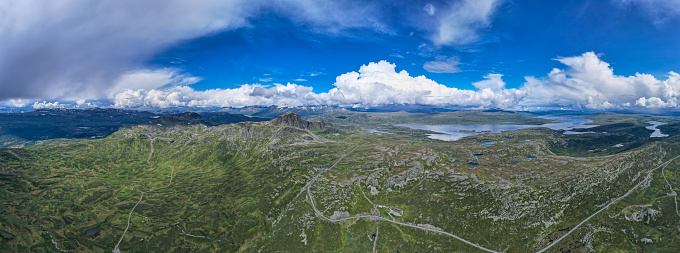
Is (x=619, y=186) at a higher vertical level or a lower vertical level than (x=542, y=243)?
higher

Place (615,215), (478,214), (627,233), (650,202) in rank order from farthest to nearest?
(478,214)
(650,202)
(615,215)
(627,233)

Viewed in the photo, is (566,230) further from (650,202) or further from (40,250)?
(40,250)

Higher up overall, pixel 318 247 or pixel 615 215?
pixel 615 215

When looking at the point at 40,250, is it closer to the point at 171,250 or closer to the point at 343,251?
the point at 171,250

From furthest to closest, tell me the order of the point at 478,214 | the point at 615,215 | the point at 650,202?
the point at 478,214 < the point at 650,202 < the point at 615,215

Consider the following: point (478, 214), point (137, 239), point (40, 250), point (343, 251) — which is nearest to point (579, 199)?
point (478, 214)

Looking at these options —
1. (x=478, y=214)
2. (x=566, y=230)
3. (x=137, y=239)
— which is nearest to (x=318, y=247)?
(x=478, y=214)

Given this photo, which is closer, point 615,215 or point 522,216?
point 615,215

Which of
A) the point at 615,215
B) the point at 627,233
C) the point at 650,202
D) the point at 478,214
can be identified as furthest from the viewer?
the point at 478,214

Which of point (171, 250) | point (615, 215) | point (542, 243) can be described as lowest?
point (171, 250)
